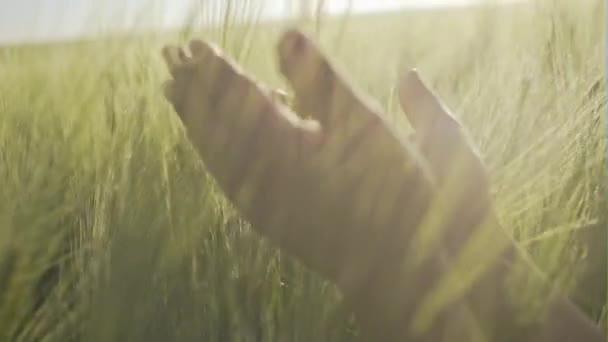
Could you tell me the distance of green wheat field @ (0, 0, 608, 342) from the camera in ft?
1.65

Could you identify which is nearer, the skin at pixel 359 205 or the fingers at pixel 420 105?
the skin at pixel 359 205

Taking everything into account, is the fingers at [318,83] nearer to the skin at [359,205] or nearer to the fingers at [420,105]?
the skin at [359,205]

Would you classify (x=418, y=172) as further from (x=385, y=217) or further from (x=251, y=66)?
(x=251, y=66)

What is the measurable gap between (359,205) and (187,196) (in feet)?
0.38

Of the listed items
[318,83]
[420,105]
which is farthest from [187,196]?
[420,105]

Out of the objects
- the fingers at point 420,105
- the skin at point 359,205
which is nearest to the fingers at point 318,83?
the skin at point 359,205

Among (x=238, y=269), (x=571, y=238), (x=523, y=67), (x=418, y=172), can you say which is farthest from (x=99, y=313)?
(x=523, y=67)

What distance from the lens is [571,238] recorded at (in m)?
0.58

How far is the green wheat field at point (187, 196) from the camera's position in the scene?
504 mm

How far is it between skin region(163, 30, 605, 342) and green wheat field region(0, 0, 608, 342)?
3 cm

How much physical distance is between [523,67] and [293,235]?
33cm

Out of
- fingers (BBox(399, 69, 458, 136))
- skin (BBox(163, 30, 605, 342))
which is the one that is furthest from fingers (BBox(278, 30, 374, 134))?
fingers (BBox(399, 69, 458, 136))

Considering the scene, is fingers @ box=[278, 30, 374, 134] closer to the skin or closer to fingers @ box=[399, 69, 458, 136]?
the skin

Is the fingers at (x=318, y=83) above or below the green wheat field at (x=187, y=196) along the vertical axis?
above
